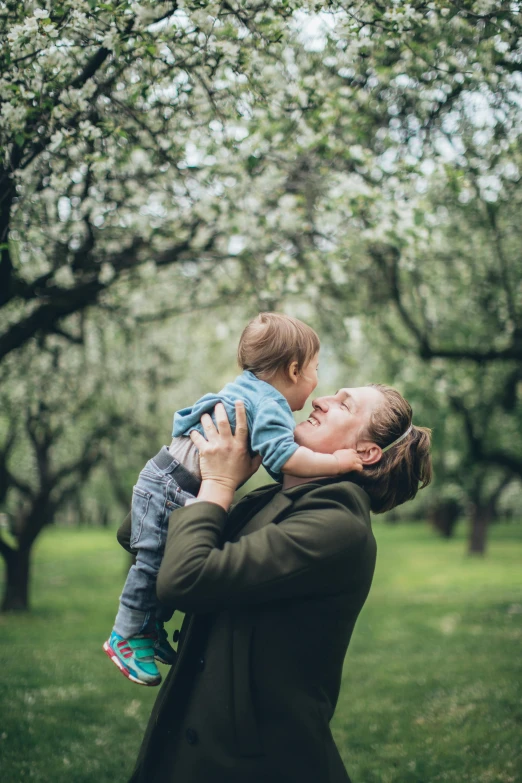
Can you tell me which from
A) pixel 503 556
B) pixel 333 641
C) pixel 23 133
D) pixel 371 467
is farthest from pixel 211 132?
pixel 503 556

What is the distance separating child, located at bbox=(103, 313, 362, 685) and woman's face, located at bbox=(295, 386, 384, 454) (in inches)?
4.6

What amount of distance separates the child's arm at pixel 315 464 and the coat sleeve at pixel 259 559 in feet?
0.55

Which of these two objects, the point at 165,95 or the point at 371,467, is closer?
the point at 371,467

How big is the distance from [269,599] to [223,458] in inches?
21.6

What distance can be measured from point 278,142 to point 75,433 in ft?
32.5

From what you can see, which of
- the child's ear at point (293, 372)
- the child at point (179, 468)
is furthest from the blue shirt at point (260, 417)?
the child's ear at point (293, 372)

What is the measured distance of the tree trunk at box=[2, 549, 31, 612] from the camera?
13.3m

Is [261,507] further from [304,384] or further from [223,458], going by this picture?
[304,384]

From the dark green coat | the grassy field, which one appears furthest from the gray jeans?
the grassy field

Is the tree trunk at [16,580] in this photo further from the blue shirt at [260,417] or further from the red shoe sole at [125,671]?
the blue shirt at [260,417]

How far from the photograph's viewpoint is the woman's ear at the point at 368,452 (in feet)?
8.98

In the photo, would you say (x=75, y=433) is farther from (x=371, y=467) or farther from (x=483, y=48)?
(x=371, y=467)

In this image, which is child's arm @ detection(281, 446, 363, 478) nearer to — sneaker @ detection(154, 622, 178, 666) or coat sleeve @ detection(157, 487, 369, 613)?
coat sleeve @ detection(157, 487, 369, 613)

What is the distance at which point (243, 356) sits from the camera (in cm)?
295
